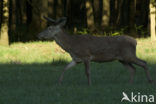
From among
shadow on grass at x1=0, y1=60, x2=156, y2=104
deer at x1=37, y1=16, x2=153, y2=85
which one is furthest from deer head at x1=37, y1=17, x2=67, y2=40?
shadow on grass at x1=0, y1=60, x2=156, y2=104

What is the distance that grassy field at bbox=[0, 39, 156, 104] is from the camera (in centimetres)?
997

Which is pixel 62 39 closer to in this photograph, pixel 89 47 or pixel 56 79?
pixel 89 47

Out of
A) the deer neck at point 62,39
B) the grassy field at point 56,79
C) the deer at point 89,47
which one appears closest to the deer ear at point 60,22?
the deer at point 89,47

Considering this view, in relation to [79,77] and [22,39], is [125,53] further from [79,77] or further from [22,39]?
[22,39]

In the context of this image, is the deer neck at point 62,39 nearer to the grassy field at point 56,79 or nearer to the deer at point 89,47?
the deer at point 89,47

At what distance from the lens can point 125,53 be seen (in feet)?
43.1

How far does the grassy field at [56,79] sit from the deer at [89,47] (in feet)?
2.28

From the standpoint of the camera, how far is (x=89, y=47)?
12938 mm

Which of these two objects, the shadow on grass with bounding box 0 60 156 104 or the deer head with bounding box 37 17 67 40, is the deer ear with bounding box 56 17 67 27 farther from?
the shadow on grass with bounding box 0 60 156 104

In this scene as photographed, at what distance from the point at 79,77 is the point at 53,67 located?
3.42 metres

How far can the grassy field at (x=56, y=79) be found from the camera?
9.97 m

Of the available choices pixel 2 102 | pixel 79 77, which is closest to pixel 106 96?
pixel 2 102

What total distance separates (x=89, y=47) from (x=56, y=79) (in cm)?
210

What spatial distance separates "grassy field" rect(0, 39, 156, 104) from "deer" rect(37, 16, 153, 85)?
0.70 meters
